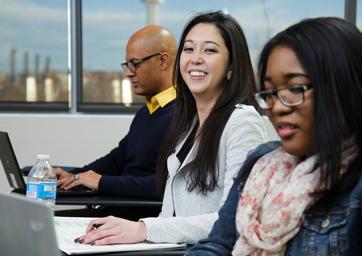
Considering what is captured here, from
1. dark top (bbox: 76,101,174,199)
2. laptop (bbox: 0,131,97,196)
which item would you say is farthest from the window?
laptop (bbox: 0,131,97,196)

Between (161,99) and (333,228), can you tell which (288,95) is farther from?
(161,99)

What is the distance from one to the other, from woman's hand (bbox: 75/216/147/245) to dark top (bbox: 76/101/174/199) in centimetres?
79

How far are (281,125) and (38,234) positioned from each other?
1.65 feet

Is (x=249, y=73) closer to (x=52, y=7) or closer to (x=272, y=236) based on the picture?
(x=272, y=236)

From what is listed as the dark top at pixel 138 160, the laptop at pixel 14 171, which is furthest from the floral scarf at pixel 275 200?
the laptop at pixel 14 171

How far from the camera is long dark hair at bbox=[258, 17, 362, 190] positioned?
128 cm

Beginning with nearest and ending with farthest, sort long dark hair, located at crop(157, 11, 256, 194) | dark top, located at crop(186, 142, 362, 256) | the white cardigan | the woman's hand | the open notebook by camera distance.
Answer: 1. the open notebook
2. dark top, located at crop(186, 142, 362, 256)
3. the woman's hand
4. the white cardigan
5. long dark hair, located at crop(157, 11, 256, 194)

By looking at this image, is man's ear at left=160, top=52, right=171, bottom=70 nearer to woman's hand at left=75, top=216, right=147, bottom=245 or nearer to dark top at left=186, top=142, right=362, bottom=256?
woman's hand at left=75, top=216, right=147, bottom=245

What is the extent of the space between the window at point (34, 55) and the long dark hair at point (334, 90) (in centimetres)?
355

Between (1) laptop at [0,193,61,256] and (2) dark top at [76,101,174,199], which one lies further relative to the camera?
(2) dark top at [76,101,174,199]

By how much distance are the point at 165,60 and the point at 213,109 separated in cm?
103

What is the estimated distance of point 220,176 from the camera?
199cm

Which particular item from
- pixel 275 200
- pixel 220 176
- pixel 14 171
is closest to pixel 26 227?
pixel 275 200

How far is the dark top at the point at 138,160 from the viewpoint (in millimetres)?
2631
